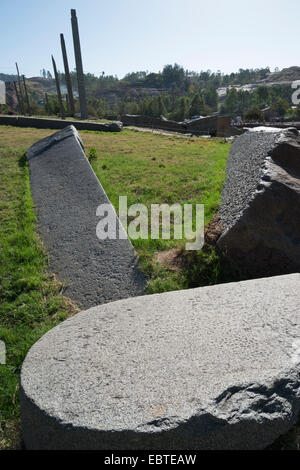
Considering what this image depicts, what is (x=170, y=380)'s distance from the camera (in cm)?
208

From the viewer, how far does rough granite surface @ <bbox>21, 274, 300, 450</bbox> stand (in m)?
1.86

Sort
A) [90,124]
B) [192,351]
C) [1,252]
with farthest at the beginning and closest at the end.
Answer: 1. [90,124]
2. [1,252]
3. [192,351]

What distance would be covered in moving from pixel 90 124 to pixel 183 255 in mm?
15013

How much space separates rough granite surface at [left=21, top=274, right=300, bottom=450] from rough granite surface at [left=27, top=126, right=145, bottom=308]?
4.21 ft

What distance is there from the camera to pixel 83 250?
488cm

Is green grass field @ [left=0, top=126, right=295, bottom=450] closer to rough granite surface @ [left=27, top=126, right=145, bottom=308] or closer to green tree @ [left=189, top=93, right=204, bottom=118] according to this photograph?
rough granite surface @ [left=27, top=126, right=145, bottom=308]

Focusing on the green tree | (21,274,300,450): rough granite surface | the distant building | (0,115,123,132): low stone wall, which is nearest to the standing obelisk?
(0,115,123,132): low stone wall

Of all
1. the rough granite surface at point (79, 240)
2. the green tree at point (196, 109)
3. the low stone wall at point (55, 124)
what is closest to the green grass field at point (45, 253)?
the rough granite surface at point (79, 240)

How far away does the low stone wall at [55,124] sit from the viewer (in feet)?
57.2

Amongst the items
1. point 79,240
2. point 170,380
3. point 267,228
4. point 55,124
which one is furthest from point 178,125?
point 170,380

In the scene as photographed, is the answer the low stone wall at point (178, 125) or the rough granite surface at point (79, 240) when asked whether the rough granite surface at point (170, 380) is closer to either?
the rough granite surface at point (79, 240)
